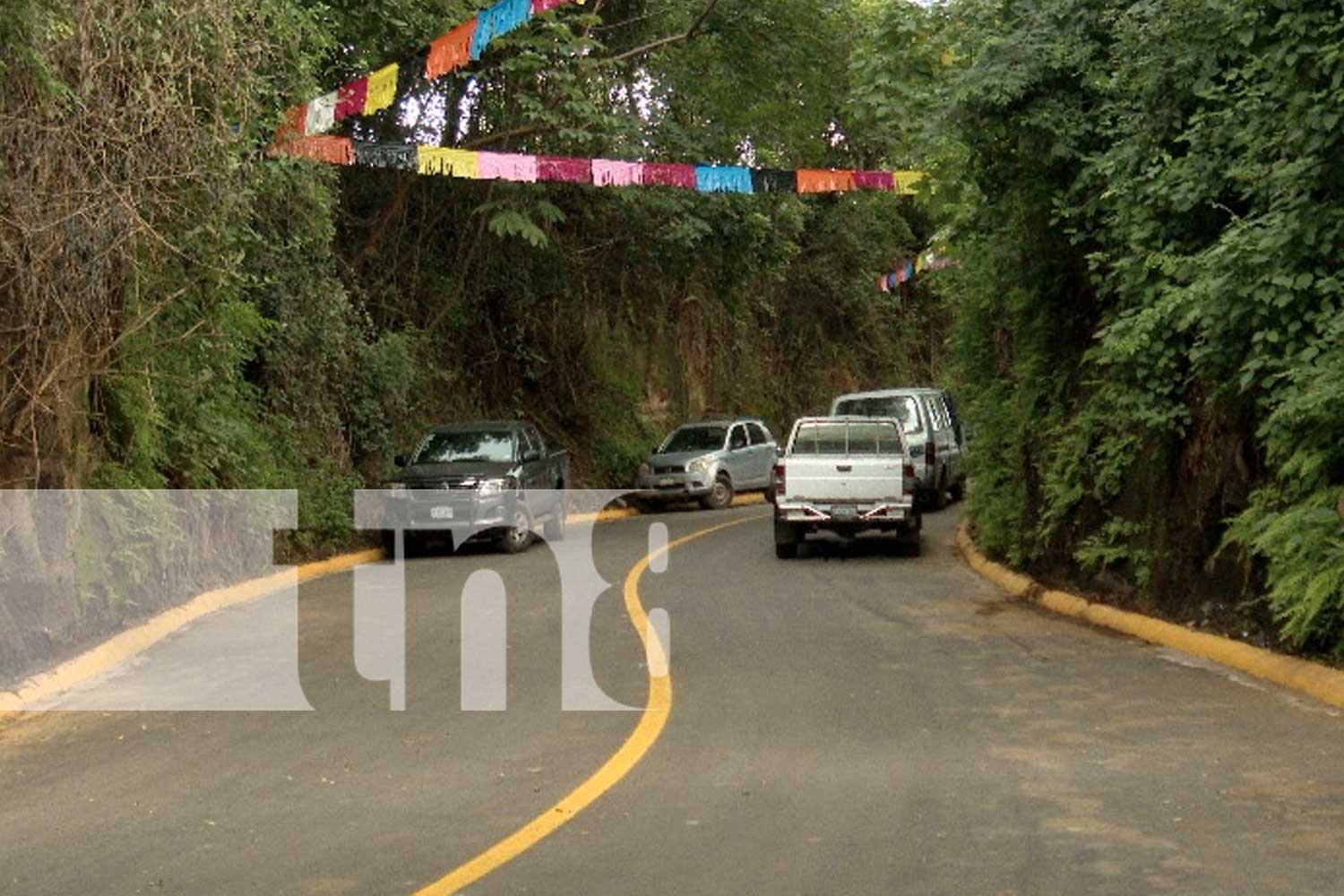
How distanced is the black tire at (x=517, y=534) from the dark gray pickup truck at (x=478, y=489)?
0.01m

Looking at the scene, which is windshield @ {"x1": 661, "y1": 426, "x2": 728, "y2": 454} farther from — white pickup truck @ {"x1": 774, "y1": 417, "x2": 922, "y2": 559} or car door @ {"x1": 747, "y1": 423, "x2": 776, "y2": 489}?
white pickup truck @ {"x1": 774, "y1": 417, "x2": 922, "y2": 559}

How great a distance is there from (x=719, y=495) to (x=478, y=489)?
11.1 metres

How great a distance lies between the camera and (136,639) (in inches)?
569

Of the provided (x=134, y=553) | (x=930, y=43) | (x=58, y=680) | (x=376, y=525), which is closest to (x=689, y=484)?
(x=376, y=525)

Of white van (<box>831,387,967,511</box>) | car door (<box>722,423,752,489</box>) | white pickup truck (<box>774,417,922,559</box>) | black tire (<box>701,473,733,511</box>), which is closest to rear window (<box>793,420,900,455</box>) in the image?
white pickup truck (<box>774,417,922,559</box>)

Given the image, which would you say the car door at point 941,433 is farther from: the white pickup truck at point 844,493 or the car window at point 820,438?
the white pickup truck at point 844,493

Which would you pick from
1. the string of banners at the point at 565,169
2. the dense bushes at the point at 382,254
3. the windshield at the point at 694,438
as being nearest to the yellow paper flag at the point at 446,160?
the string of banners at the point at 565,169

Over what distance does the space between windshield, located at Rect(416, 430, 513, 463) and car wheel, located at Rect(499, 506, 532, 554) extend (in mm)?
1041

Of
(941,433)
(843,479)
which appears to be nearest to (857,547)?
(843,479)

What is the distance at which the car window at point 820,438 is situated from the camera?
71.9ft

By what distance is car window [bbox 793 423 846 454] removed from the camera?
2192cm

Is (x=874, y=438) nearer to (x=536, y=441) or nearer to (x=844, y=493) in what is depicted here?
(x=844, y=493)

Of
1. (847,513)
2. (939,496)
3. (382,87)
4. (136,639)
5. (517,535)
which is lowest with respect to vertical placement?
(136,639)

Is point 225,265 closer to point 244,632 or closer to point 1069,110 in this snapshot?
point 244,632
